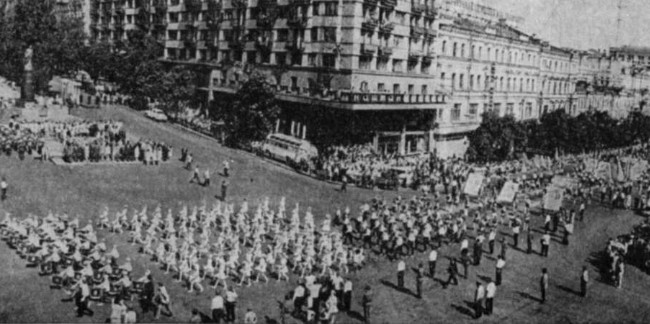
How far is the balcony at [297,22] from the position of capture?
66562 millimetres

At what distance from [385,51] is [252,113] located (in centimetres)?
1658

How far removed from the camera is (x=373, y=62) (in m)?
65.0

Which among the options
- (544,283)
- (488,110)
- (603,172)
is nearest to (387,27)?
(488,110)

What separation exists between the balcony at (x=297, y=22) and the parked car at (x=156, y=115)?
16.6 metres

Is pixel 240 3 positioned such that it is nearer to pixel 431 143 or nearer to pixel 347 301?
pixel 431 143

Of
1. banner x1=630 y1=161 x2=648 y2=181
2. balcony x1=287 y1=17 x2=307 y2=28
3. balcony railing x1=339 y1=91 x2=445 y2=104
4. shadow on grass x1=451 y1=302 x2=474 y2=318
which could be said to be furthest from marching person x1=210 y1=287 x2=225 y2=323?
balcony x1=287 y1=17 x2=307 y2=28

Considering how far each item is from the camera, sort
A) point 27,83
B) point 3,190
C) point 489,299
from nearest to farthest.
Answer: point 489,299
point 3,190
point 27,83

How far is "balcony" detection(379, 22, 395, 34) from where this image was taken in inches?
2552

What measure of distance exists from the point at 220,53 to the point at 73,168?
1634 inches

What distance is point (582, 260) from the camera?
35125mm

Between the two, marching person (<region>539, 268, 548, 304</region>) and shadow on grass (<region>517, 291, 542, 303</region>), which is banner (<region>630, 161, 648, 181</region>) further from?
marching person (<region>539, 268, 548, 304</region>)

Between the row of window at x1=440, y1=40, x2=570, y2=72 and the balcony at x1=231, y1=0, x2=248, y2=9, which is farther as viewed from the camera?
the balcony at x1=231, y1=0, x2=248, y2=9

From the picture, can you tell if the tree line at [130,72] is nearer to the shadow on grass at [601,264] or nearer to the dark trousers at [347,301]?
the shadow on grass at [601,264]

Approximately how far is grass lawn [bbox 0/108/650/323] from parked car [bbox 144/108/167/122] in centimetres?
1353
